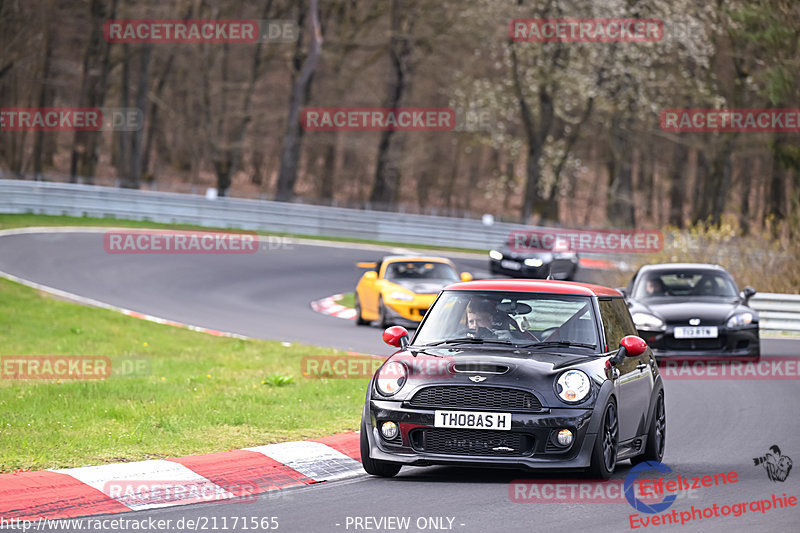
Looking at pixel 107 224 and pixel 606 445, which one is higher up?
pixel 107 224

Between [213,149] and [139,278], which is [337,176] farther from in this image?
[139,278]

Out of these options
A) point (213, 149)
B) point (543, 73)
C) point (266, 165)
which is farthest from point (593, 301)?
point (266, 165)

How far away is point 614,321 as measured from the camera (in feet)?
31.2

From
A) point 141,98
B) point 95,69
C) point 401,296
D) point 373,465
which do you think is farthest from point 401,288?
point 95,69

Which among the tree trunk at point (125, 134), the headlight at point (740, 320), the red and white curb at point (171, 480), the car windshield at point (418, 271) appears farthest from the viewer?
the tree trunk at point (125, 134)

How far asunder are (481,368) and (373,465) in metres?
1.02

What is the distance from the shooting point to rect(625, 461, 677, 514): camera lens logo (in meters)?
7.49

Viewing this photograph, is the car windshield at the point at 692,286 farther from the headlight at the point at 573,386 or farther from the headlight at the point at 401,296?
the headlight at the point at 573,386

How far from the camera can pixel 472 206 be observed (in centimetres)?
8306

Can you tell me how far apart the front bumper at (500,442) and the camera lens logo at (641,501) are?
382mm

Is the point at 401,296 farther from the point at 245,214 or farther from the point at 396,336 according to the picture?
the point at 245,214

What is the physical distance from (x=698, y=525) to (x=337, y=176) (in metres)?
73.3

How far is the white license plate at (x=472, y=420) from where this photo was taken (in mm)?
7996

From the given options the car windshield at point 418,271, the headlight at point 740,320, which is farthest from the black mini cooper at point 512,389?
the car windshield at point 418,271
